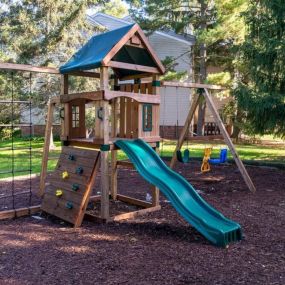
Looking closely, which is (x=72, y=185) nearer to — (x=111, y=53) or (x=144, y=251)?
(x=144, y=251)

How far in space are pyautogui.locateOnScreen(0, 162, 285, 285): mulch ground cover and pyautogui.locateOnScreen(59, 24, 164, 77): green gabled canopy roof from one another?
228 centimetres

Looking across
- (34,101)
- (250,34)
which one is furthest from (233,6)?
(34,101)

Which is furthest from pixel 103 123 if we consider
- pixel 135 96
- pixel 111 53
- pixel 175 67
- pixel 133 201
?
pixel 175 67

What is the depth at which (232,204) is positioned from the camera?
20.3 ft

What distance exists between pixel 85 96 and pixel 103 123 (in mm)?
542

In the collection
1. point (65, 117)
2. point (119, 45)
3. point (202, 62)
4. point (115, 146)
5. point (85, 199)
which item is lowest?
point (85, 199)

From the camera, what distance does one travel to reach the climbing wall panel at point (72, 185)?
5086mm

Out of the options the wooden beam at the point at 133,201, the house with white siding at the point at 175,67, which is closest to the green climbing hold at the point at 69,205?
the wooden beam at the point at 133,201

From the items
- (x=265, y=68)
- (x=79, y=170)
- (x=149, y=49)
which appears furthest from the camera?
(x=265, y=68)

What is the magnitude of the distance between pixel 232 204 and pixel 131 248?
104 inches

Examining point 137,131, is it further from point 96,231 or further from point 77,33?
point 77,33

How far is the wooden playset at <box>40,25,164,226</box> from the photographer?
5.19m

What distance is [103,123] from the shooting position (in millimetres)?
5234

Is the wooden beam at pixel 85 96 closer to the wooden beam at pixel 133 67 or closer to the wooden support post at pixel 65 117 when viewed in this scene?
the wooden support post at pixel 65 117
